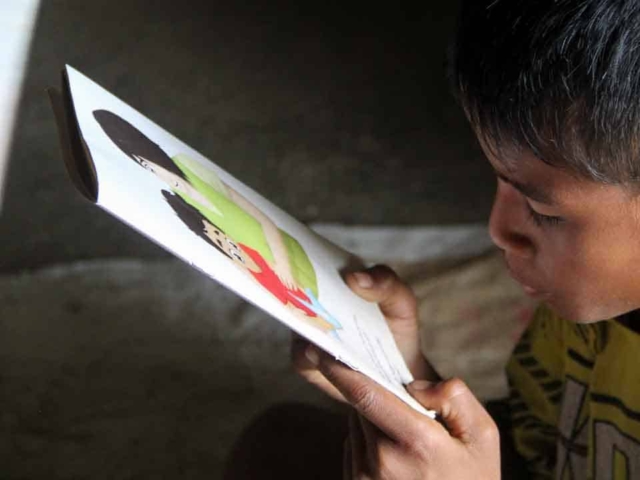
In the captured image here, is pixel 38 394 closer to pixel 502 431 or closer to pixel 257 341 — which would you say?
pixel 257 341

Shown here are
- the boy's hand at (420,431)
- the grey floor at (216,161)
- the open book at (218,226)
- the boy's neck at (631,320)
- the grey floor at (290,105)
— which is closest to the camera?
the open book at (218,226)

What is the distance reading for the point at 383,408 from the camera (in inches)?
20.2

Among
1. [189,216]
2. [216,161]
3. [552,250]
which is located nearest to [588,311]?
[552,250]

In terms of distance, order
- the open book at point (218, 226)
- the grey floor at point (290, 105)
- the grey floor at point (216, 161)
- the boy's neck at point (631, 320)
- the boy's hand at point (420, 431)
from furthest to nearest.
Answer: the grey floor at point (290, 105), the grey floor at point (216, 161), the boy's neck at point (631, 320), the boy's hand at point (420, 431), the open book at point (218, 226)

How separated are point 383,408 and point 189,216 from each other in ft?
0.52

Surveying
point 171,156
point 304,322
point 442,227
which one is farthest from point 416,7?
point 304,322

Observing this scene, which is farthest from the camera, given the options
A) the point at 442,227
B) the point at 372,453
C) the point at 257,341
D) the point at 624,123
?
the point at 442,227

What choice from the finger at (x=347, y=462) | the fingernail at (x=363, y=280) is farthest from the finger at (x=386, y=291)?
the finger at (x=347, y=462)

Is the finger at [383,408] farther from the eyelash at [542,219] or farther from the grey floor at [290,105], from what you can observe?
the grey floor at [290,105]

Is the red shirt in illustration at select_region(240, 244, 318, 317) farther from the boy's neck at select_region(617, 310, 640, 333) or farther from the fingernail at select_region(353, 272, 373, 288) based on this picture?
the boy's neck at select_region(617, 310, 640, 333)

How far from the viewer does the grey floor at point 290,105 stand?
1.16 m

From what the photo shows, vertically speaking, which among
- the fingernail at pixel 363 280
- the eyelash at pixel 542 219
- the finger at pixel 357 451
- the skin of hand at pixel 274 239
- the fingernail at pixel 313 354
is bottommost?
the finger at pixel 357 451

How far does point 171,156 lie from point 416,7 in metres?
0.79

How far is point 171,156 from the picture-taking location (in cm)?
56
